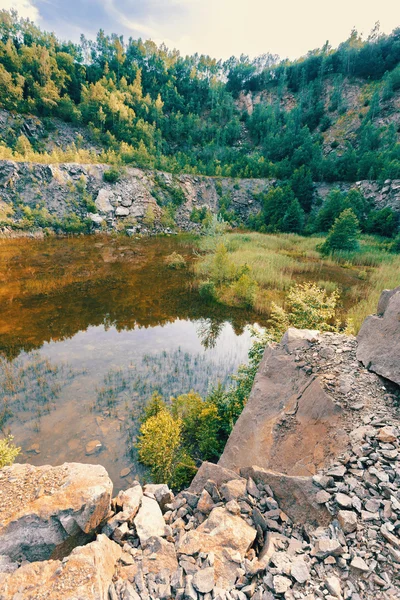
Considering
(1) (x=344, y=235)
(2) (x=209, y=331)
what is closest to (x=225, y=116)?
(1) (x=344, y=235)

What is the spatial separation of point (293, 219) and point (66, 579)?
4894cm

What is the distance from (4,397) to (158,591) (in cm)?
886

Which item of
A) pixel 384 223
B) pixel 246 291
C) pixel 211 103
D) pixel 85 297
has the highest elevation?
pixel 211 103

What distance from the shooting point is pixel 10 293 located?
1783 centimetres

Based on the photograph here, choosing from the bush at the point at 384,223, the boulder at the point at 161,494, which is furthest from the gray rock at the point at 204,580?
the bush at the point at 384,223

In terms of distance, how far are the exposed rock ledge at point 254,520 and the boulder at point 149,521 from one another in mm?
22

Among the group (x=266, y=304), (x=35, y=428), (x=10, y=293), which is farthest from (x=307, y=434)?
(x=10, y=293)

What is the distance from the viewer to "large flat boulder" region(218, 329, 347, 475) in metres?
5.05

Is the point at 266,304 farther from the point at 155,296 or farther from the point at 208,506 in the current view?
the point at 208,506

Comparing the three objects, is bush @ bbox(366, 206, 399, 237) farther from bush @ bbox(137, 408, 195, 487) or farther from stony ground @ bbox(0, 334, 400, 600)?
bush @ bbox(137, 408, 195, 487)

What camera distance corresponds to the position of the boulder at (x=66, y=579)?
3.12 meters

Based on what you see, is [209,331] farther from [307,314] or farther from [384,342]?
[384,342]

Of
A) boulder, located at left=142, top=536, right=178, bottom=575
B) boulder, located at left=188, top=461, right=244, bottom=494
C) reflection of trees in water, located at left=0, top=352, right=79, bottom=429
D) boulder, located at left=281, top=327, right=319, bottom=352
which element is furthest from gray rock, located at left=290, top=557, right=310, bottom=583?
reflection of trees in water, located at left=0, top=352, right=79, bottom=429

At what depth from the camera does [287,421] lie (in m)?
5.95
